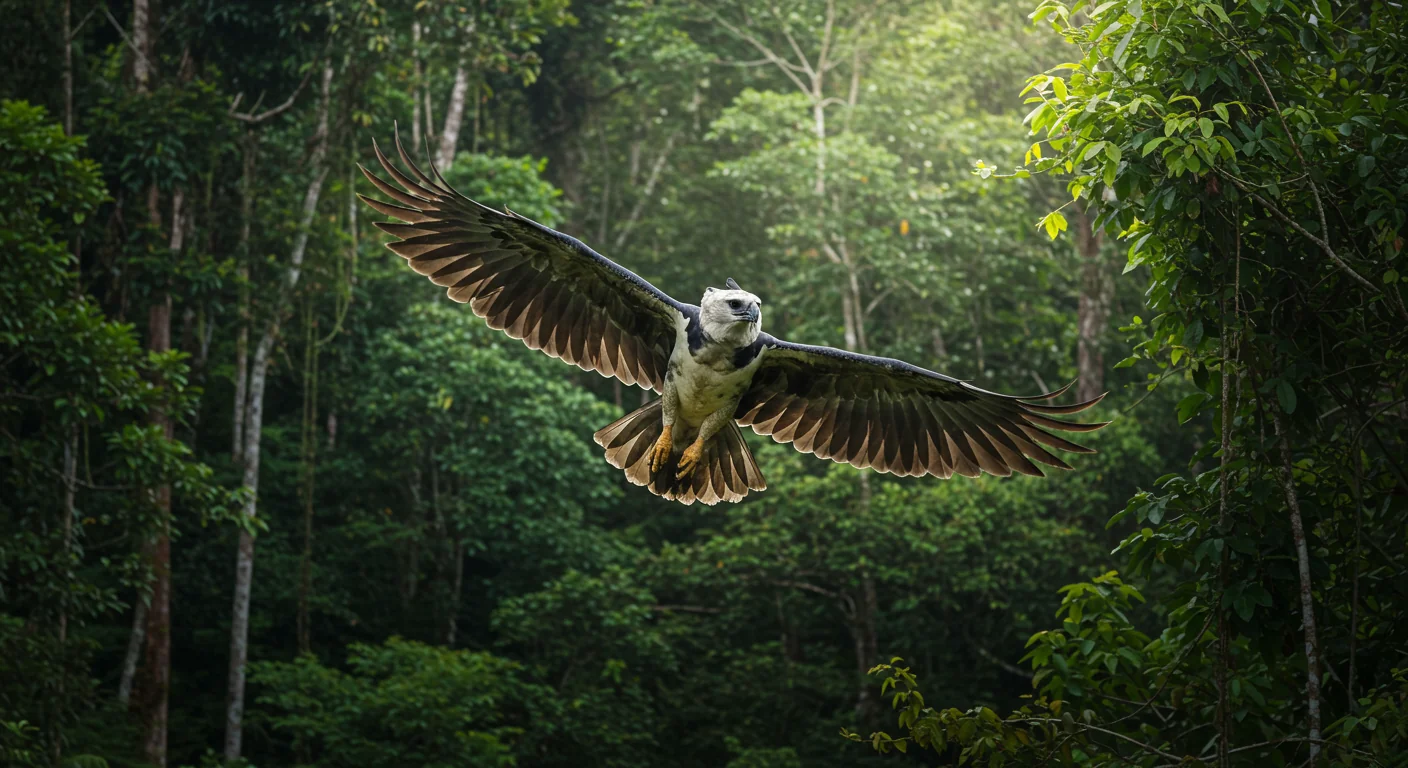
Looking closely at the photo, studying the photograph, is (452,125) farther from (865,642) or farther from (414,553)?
(865,642)

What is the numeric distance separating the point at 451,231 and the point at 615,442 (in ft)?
4.21

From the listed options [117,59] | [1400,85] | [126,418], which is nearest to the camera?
[1400,85]

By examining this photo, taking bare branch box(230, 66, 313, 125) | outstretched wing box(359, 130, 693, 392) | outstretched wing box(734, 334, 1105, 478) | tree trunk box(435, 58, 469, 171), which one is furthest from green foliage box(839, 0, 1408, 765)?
tree trunk box(435, 58, 469, 171)

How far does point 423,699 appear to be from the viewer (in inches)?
537

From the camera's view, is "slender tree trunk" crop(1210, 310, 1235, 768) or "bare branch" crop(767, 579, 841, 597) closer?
"slender tree trunk" crop(1210, 310, 1235, 768)

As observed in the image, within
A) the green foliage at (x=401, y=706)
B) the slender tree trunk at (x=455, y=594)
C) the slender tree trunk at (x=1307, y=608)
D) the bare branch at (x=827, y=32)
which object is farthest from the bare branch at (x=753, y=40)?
the slender tree trunk at (x=1307, y=608)

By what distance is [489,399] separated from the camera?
1603 cm

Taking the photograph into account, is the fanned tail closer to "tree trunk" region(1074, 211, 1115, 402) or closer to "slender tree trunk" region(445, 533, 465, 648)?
"slender tree trunk" region(445, 533, 465, 648)

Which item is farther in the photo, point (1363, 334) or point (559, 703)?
point (559, 703)

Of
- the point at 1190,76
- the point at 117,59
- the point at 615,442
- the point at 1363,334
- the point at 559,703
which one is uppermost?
the point at 117,59

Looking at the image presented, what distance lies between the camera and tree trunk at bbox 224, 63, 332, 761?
570 inches

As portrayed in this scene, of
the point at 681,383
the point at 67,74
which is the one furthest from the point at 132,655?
the point at 681,383

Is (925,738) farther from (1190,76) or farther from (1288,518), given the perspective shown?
(1190,76)

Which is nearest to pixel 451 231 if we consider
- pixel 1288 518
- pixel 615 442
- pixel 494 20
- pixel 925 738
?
pixel 615 442
